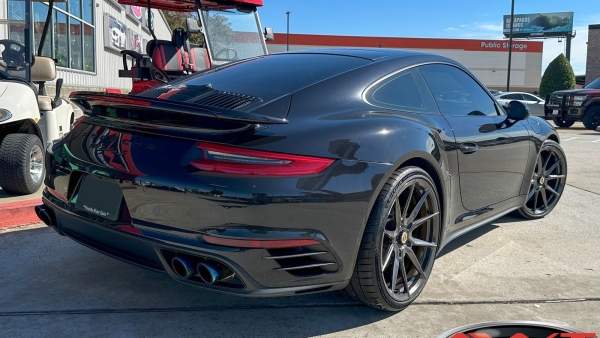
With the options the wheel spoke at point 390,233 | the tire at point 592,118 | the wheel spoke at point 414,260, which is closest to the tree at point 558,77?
the tire at point 592,118

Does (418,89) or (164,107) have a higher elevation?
(418,89)

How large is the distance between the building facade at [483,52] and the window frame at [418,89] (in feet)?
144

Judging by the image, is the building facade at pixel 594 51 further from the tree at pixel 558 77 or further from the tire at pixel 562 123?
the tire at pixel 562 123

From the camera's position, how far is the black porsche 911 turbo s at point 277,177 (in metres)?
2.43

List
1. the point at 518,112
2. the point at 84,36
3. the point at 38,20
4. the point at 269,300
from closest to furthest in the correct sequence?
the point at 269,300 < the point at 518,112 < the point at 38,20 < the point at 84,36

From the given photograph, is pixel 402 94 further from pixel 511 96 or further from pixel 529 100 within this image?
pixel 529 100

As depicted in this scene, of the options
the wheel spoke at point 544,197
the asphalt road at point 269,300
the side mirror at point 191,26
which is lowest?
the asphalt road at point 269,300

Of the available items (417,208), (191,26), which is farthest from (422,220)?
(191,26)

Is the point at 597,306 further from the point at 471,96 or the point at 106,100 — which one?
the point at 106,100

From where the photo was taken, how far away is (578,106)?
16625mm

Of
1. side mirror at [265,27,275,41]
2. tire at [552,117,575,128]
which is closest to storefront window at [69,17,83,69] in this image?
side mirror at [265,27,275,41]

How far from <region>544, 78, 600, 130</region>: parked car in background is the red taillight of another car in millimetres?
16187

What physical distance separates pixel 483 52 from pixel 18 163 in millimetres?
54793

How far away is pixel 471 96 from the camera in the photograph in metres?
4.07
